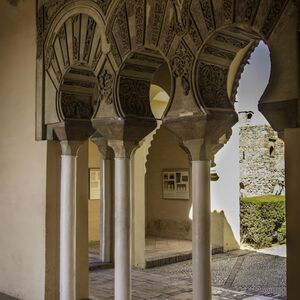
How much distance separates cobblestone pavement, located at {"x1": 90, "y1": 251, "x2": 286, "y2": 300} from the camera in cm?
673

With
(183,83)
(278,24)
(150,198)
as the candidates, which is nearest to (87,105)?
(183,83)

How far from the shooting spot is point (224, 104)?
4.04 meters

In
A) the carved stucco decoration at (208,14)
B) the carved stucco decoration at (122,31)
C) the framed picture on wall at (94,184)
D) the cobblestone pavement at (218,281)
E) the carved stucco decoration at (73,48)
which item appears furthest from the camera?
Answer: the framed picture on wall at (94,184)

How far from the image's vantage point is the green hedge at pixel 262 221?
38.7ft

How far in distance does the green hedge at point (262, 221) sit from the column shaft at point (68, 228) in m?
7.06

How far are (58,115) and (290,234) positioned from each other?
10.6 ft

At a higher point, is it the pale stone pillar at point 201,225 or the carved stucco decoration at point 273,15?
the carved stucco decoration at point 273,15

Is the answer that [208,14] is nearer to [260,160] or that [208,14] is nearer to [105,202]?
[105,202]

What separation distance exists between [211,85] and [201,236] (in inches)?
51.7

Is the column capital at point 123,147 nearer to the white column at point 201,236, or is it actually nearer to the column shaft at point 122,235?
the column shaft at point 122,235

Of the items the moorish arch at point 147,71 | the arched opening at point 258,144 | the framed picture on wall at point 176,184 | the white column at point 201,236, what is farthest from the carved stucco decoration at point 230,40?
the arched opening at point 258,144

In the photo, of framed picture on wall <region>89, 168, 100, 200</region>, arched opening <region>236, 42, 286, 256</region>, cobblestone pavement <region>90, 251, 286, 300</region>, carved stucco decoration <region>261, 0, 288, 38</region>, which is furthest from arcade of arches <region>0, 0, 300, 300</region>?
arched opening <region>236, 42, 286, 256</region>

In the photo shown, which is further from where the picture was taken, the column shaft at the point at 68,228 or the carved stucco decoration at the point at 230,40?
Result: the column shaft at the point at 68,228

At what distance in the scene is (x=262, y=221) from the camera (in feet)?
39.4
